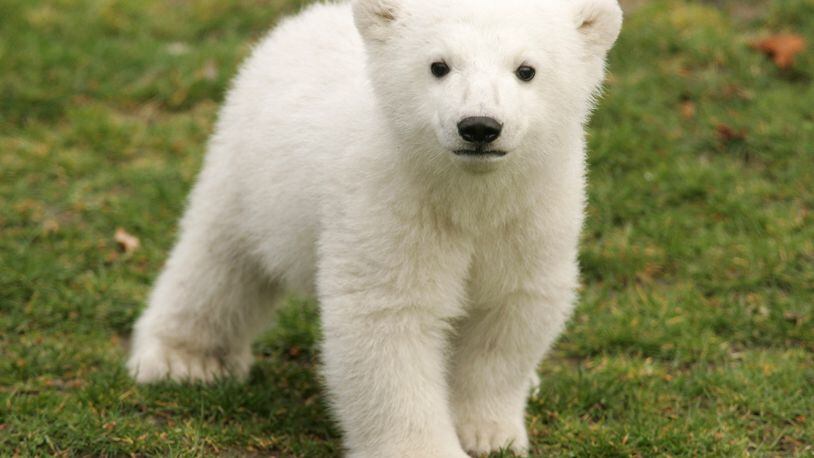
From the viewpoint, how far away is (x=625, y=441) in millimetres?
5207

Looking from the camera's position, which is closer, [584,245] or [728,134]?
[584,245]

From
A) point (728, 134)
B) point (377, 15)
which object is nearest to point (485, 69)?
point (377, 15)

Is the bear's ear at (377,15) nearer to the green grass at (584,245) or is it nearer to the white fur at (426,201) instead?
the white fur at (426,201)

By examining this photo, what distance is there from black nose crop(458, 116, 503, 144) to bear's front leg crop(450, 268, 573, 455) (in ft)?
3.07

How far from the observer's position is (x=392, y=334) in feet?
15.6

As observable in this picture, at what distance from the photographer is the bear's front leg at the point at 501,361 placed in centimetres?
502

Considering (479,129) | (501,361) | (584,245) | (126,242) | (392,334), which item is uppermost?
(479,129)

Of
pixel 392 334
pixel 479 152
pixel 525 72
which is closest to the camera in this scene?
pixel 479 152

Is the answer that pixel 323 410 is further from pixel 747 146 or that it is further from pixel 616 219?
pixel 747 146

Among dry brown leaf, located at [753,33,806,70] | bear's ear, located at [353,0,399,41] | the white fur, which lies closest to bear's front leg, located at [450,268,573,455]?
the white fur

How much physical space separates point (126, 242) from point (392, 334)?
2.97 metres

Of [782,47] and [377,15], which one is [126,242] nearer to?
[377,15]

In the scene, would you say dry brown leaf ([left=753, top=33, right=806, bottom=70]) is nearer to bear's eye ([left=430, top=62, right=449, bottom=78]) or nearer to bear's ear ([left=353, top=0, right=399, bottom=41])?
bear's ear ([left=353, top=0, right=399, bottom=41])

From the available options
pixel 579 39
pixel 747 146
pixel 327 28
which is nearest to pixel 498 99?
pixel 579 39
